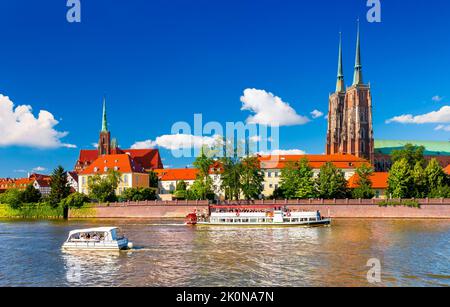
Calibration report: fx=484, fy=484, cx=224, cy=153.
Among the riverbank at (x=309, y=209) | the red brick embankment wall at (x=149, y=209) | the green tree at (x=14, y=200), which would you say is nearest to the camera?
the riverbank at (x=309, y=209)

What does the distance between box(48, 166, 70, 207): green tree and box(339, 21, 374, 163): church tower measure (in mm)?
87491

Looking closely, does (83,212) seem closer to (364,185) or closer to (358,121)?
(364,185)

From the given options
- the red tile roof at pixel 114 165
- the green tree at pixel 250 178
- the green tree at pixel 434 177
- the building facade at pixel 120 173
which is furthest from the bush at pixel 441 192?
the red tile roof at pixel 114 165

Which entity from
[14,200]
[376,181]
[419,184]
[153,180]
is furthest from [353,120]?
[14,200]

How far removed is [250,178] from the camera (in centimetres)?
10106

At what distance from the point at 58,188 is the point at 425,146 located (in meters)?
121

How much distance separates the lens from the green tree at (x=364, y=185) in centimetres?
9562

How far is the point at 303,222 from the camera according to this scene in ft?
232

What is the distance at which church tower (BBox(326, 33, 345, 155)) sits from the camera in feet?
528

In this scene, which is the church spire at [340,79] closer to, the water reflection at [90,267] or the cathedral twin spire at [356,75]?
the cathedral twin spire at [356,75]

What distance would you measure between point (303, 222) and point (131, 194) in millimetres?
46390

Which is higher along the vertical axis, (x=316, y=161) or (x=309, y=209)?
(x=316, y=161)

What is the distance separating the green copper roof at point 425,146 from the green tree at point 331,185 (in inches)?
2628

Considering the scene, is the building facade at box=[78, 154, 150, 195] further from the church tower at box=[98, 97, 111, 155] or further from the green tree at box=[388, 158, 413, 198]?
the green tree at box=[388, 158, 413, 198]
